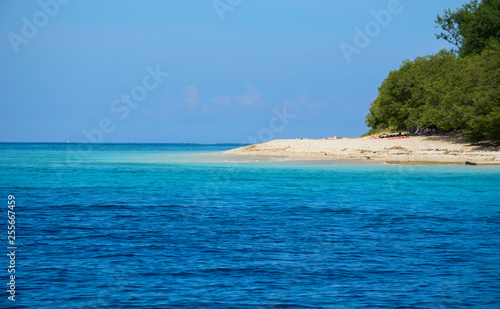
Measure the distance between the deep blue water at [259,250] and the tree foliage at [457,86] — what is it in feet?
93.7

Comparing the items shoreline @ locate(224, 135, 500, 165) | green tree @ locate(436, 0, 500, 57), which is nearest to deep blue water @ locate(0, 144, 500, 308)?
shoreline @ locate(224, 135, 500, 165)

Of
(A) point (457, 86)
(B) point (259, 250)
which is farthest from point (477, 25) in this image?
(B) point (259, 250)

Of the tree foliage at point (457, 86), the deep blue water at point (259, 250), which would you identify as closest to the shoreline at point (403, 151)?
the tree foliage at point (457, 86)

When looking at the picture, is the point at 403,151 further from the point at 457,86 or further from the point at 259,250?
the point at 259,250

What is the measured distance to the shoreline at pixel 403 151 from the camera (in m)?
51.6

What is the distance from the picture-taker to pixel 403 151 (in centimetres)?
5888

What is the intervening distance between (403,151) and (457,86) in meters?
9.21

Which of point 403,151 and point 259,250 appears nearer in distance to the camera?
point 259,250

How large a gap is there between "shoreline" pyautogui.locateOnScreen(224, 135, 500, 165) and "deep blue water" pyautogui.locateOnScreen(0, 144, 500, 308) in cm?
2464

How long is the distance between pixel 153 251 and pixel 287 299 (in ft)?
16.1

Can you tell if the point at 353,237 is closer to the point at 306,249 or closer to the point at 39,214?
the point at 306,249

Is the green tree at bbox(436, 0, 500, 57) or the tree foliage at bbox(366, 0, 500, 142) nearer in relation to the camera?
the tree foliage at bbox(366, 0, 500, 142)

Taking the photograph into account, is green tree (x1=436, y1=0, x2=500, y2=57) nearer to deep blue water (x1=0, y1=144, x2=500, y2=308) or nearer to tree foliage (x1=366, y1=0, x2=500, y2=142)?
tree foliage (x1=366, y1=0, x2=500, y2=142)

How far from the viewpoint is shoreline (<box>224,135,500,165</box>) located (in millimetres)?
51616
